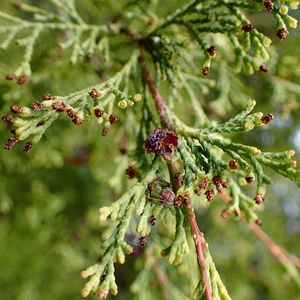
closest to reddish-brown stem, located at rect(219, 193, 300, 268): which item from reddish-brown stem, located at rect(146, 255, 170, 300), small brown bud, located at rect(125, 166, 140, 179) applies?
reddish-brown stem, located at rect(146, 255, 170, 300)

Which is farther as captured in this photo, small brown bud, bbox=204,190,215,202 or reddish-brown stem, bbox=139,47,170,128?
reddish-brown stem, bbox=139,47,170,128

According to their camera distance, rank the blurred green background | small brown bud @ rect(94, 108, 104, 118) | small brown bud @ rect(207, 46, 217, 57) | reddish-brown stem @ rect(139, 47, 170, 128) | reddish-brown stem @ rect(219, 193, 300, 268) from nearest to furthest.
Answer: small brown bud @ rect(94, 108, 104, 118), small brown bud @ rect(207, 46, 217, 57), reddish-brown stem @ rect(139, 47, 170, 128), reddish-brown stem @ rect(219, 193, 300, 268), the blurred green background

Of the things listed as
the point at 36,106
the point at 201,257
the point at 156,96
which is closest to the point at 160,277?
the point at 156,96

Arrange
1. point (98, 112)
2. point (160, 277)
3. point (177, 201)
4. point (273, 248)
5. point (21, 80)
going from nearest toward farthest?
point (177, 201), point (98, 112), point (21, 80), point (273, 248), point (160, 277)

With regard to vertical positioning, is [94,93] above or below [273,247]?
above

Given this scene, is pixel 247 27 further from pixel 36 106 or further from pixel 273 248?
pixel 273 248

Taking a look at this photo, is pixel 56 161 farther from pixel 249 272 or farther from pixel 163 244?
pixel 249 272

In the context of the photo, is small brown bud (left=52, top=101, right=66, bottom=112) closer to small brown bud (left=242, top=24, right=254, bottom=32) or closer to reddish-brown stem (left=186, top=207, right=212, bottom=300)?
reddish-brown stem (left=186, top=207, right=212, bottom=300)

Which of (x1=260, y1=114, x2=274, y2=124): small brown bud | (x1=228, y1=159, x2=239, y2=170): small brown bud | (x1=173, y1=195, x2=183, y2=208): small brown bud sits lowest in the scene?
(x1=173, y1=195, x2=183, y2=208): small brown bud
